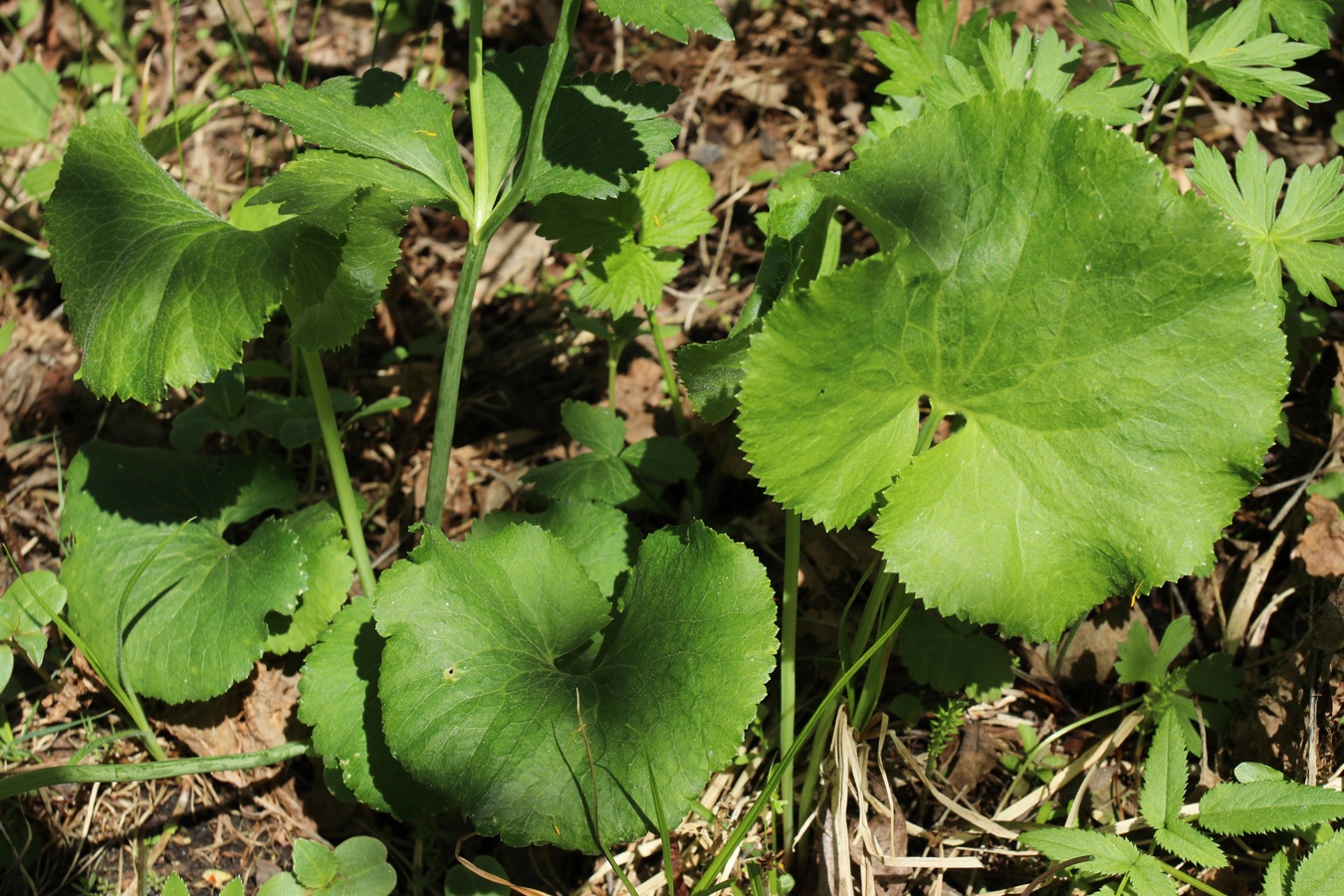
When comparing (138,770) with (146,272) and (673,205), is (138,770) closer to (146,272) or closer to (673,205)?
(146,272)

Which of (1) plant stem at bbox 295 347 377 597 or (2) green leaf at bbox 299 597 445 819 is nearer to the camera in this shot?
(2) green leaf at bbox 299 597 445 819

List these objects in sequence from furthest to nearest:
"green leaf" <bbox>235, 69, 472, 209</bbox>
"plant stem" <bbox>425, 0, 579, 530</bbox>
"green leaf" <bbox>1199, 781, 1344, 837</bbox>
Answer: "green leaf" <bbox>235, 69, 472, 209</bbox> < "plant stem" <bbox>425, 0, 579, 530</bbox> < "green leaf" <bbox>1199, 781, 1344, 837</bbox>

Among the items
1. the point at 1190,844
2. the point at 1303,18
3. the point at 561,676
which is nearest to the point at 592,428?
the point at 561,676

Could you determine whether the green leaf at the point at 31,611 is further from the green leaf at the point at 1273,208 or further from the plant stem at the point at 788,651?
Result: the green leaf at the point at 1273,208

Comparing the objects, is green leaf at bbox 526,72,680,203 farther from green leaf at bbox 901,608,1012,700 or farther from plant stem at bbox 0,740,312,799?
plant stem at bbox 0,740,312,799

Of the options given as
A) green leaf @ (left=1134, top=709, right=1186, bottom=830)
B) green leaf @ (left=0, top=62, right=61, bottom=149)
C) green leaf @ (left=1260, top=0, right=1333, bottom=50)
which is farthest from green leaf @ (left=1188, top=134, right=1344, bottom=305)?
green leaf @ (left=0, top=62, right=61, bottom=149)

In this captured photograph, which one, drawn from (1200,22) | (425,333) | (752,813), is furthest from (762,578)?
(425,333)
